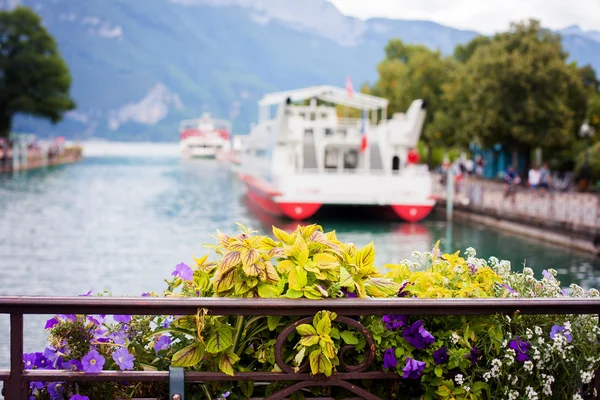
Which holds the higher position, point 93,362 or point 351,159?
point 351,159

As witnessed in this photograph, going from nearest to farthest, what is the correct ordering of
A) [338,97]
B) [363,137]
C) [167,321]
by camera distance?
1. [167,321]
2. [363,137]
3. [338,97]

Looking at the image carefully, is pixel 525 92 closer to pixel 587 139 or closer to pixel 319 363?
pixel 587 139

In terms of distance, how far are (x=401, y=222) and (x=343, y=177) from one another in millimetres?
3136

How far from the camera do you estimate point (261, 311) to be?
9.30 ft

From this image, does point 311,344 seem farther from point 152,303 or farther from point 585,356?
point 585,356

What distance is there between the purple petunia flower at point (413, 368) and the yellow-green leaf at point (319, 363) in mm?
312

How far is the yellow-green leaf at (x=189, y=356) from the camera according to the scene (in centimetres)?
298

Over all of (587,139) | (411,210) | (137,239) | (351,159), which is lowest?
(137,239)

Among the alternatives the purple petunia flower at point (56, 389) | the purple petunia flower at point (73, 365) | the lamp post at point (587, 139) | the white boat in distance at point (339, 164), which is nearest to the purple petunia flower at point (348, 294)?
the purple petunia flower at point (73, 365)

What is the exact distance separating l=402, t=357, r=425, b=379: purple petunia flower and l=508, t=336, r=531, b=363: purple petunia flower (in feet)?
1.28

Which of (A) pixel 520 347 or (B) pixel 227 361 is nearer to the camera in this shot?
(B) pixel 227 361

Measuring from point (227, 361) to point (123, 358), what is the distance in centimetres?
42

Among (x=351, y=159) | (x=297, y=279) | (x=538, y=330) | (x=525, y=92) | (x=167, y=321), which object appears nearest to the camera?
(x=297, y=279)

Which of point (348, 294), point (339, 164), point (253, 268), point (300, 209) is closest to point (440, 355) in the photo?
point (348, 294)
